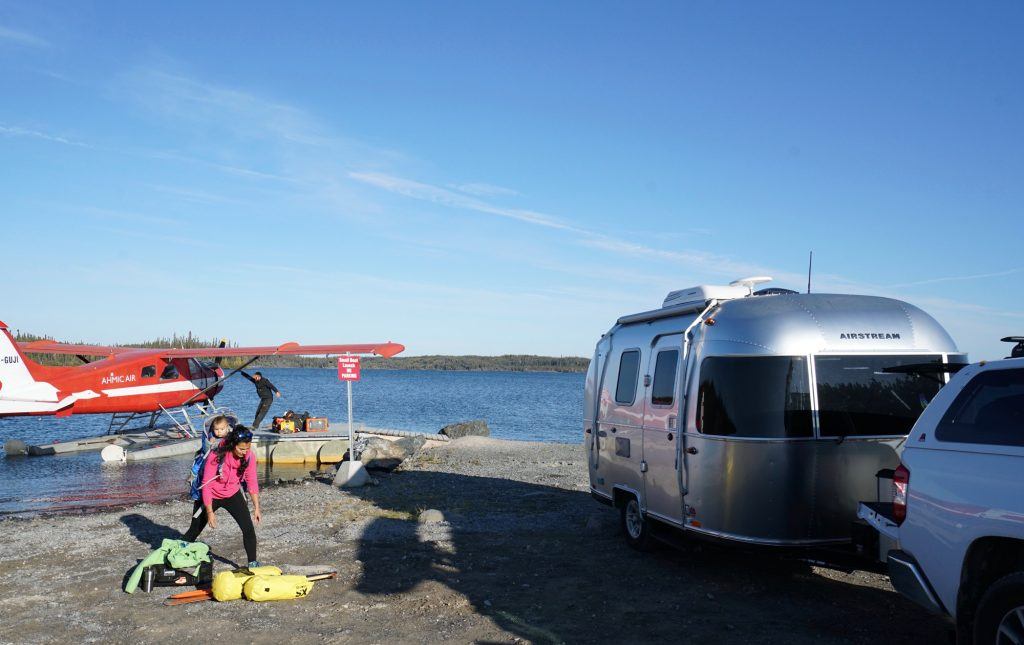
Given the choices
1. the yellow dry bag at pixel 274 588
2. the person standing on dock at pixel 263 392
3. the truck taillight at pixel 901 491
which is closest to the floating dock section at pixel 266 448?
the person standing on dock at pixel 263 392

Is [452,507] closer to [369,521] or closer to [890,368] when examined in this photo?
[369,521]

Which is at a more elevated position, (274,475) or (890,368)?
(890,368)

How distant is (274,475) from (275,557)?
1016cm

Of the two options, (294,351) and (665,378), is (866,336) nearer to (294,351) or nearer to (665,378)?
(665,378)

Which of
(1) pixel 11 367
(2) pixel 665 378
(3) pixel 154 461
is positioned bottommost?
(3) pixel 154 461

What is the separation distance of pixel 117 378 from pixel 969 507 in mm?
23357

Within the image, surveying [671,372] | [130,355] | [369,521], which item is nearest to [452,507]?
[369,521]

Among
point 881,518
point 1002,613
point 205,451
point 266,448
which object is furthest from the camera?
point 266,448

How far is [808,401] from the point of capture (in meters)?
7.01

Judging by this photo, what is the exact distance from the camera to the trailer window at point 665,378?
8141 mm

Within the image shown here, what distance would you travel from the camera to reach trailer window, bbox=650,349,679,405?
8141 mm

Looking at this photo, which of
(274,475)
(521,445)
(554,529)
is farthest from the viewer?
(521,445)

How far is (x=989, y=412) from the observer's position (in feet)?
16.1

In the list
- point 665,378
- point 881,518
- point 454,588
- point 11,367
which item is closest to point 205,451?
point 454,588
